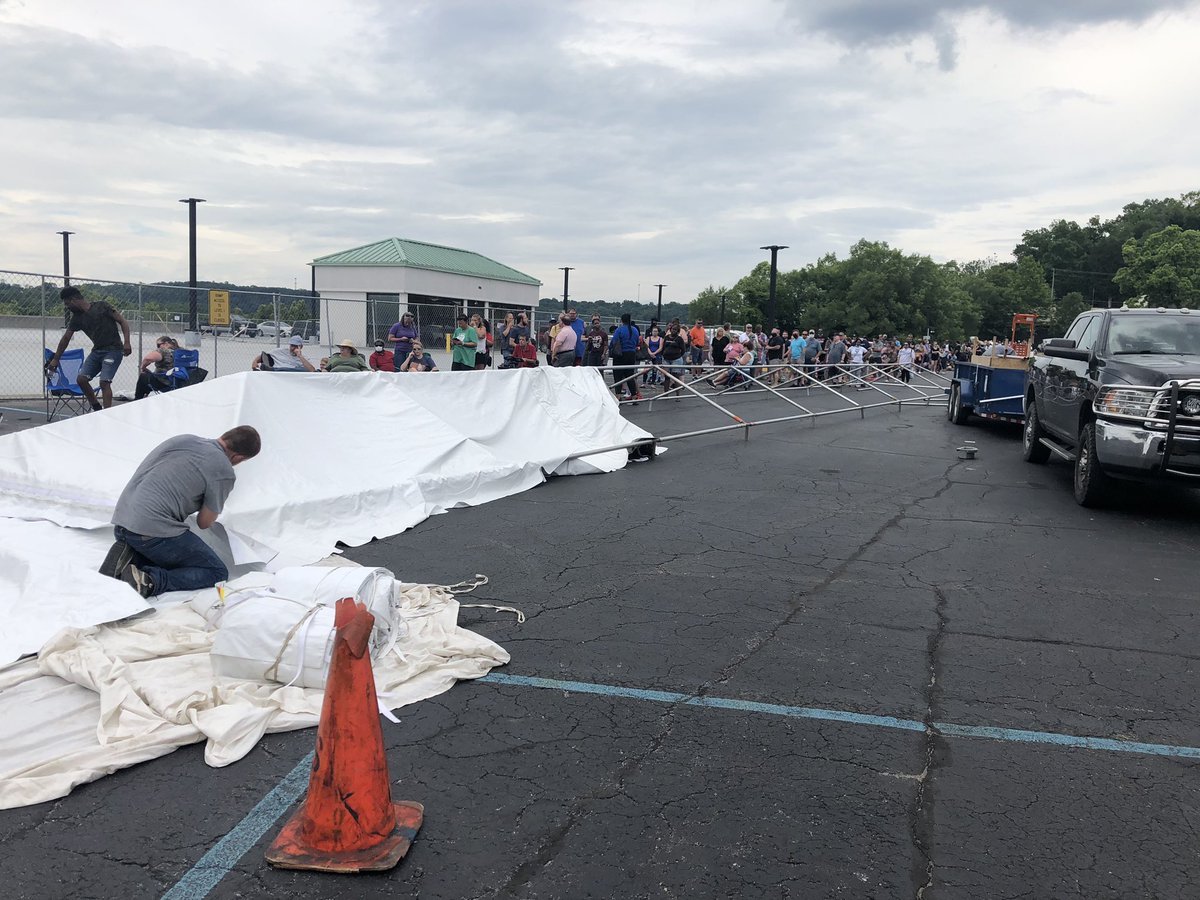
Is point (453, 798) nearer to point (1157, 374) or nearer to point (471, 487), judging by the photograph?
point (471, 487)

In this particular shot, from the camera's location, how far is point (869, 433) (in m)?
16.2

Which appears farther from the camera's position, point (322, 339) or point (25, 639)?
point (322, 339)

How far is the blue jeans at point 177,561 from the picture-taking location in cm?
557

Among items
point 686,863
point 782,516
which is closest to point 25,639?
point 686,863

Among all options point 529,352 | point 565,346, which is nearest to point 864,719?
point 565,346

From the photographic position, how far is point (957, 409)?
1830cm

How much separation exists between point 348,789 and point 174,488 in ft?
11.0

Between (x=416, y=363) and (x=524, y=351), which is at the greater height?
(x=524, y=351)

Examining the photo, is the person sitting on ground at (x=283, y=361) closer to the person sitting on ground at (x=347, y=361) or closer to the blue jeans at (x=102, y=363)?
the person sitting on ground at (x=347, y=361)

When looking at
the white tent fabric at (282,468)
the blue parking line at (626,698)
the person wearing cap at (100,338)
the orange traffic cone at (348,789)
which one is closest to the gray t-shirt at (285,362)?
the person wearing cap at (100,338)

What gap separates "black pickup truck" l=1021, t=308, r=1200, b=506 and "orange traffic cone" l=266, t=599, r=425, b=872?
7.73 meters

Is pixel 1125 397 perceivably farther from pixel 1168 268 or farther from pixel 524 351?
pixel 1168 268

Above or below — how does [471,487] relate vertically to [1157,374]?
below

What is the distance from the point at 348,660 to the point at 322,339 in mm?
19344
